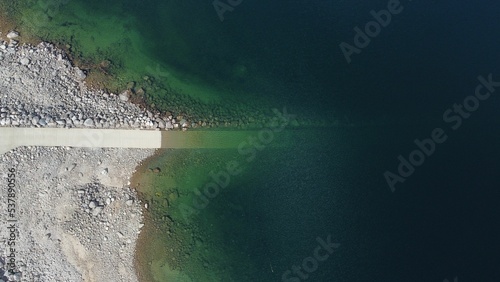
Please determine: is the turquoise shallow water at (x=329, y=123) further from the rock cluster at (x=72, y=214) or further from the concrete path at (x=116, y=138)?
the rock cluster at (x=72, y=214)

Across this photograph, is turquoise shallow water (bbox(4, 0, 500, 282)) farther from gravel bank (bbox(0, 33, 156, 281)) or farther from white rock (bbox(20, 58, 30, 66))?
white rock (bbox(20, 58, 30, 66))

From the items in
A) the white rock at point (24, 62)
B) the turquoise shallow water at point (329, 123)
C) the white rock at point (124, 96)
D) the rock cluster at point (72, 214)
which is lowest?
the rock cluster at point (72, 214)

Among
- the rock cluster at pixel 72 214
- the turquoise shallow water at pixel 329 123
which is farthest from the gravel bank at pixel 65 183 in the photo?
the turquoise shallow water at pixel 329 123

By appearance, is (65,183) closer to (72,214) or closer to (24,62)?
(72,214)

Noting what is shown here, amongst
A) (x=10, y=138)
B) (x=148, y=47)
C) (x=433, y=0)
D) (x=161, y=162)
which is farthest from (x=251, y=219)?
(x=433, y=0)

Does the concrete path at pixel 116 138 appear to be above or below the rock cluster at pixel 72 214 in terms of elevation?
above

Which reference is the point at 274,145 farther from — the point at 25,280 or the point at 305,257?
the point at 25,280

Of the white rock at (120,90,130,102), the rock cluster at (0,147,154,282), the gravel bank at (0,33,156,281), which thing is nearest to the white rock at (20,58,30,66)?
the gravel bank at (0,33,156,281)
